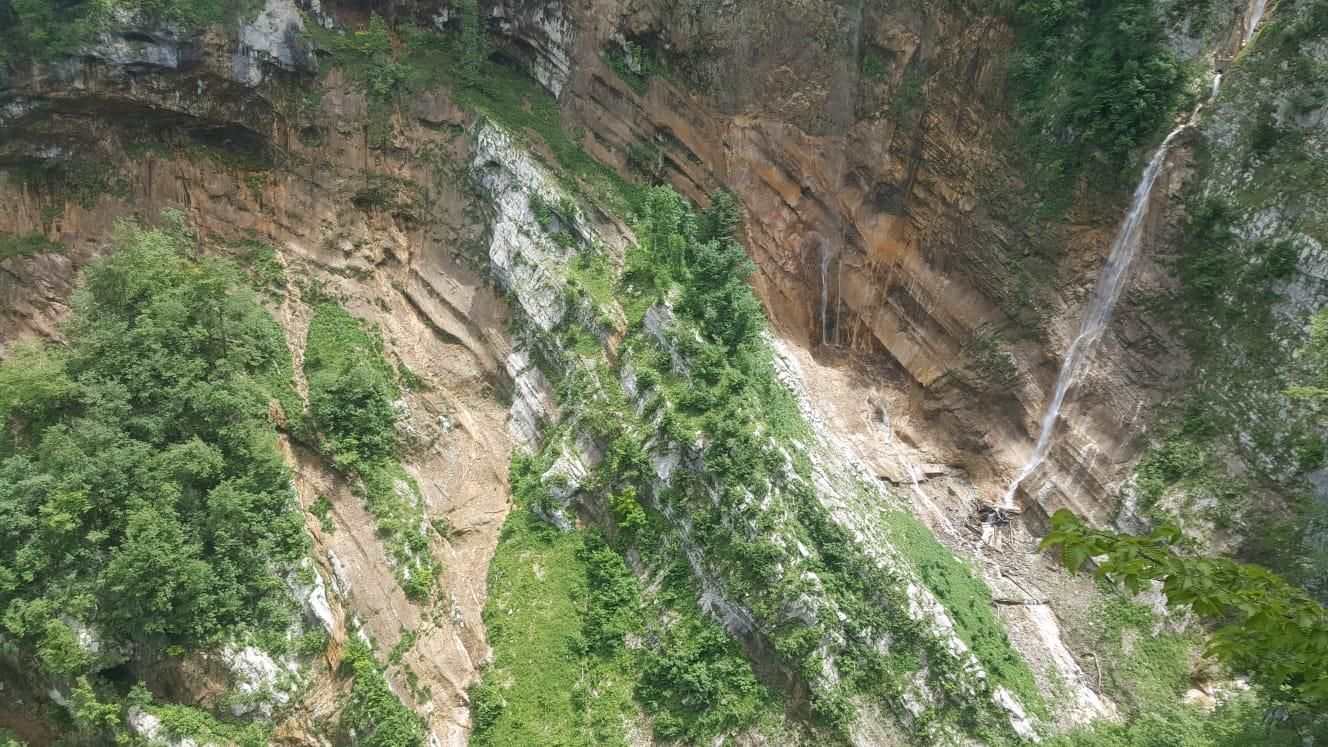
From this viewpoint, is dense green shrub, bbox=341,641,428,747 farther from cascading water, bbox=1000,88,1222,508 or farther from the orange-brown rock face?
cascading water, bbox=1000,88,1222,508

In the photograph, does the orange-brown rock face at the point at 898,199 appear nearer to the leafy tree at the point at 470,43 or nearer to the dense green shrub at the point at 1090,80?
the dense green shrub at the point at 1090,80

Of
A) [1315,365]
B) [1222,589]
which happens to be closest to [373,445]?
[1222,589]

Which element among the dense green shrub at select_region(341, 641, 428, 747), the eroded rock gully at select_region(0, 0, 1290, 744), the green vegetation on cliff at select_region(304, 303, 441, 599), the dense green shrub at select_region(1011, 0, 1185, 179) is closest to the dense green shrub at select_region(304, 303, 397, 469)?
the green vegetation on cliff at select_region(304, 303, 441, 599)

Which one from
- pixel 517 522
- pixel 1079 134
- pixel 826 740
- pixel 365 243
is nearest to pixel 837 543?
pixel 826 740

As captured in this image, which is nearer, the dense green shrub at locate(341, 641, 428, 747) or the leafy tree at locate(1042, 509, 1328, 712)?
the leafy tree at locate(1042, 509, 1328, 712)

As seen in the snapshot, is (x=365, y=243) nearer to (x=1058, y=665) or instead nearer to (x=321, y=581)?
(x=321, y=581)

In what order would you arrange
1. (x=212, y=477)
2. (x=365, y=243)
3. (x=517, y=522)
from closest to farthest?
(x=212, y=477), (x=517, y=522), (x=365, y=243)

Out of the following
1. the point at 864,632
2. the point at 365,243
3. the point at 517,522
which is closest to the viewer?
the point at 864,632

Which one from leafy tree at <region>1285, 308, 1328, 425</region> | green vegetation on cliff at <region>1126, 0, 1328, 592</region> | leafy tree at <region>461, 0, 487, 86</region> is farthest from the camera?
leafy tree at <region>461, 0, 487, 86</region>
